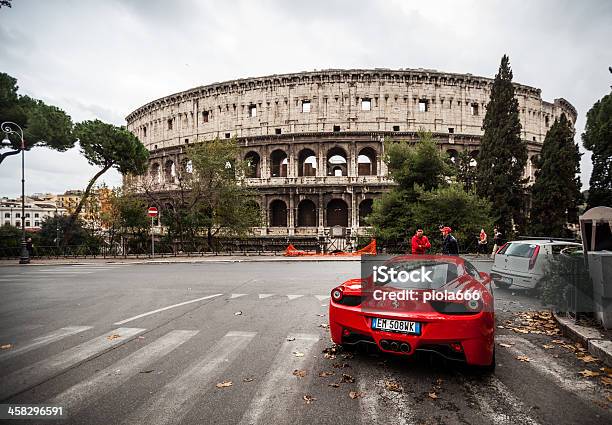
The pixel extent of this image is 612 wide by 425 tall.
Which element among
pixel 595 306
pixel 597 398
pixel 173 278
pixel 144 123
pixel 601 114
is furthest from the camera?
pixel 144 123

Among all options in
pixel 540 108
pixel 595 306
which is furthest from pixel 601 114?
pixel 595 306

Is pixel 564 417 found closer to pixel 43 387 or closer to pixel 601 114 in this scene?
pixel 43 387

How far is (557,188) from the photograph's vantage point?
25.6 metres

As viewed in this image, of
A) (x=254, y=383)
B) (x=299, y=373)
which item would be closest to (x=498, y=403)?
(x=299, y=373)

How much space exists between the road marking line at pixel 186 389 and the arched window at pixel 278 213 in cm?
3097

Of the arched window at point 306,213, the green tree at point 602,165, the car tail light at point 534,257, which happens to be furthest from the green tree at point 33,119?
the green tree at point 602,165

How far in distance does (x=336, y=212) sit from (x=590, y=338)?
2975 cm

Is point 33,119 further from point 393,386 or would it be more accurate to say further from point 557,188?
point 557,188

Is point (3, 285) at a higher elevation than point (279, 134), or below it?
below

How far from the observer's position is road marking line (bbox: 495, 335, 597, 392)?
3334 mm

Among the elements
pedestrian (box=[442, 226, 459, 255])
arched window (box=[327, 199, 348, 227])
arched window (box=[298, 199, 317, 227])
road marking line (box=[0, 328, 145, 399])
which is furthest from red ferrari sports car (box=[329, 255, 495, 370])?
arched window (box=[298, 199, 317, 227])

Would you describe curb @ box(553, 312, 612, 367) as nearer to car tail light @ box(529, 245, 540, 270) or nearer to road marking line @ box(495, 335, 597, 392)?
road marking line @ box(495, 335, 597, 392)

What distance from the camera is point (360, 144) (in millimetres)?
32938

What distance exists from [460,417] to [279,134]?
3291 centimetres
